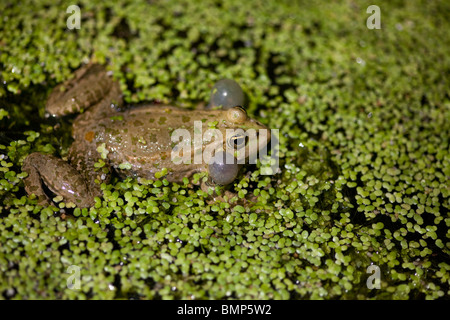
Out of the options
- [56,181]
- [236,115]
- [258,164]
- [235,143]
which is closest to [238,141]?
[235,143]

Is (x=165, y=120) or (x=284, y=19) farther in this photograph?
(x=284, y=19)

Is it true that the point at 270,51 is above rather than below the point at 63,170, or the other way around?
above

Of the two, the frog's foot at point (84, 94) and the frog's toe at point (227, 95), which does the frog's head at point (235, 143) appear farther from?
the frog's foot at point (84, 94)

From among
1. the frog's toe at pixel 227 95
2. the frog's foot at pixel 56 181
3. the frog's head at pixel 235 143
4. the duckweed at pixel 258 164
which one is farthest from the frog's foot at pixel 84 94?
the frog's head at pixel 235 143

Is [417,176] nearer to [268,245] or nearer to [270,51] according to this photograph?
[268,245]

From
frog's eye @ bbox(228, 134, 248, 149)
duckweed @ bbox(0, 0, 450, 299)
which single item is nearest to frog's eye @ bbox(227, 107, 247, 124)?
frog's eye @ bbox(228, 134, 248, 149)

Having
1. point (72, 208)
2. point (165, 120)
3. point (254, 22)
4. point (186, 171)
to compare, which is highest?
point (254, 22)
